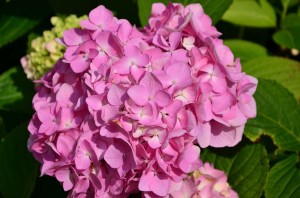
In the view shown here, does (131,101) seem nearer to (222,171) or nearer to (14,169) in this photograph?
(222,171)

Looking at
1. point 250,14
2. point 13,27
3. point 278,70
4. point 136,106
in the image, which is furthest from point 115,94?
point 13,27

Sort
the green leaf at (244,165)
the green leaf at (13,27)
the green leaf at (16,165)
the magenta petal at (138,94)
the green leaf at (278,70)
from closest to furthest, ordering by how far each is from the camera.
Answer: the magenta petal at (138,94) → the green leaf at (244,165) → the green leaf at (16,165) → the green leaf at (278,70) → the green leaf at (13,27)

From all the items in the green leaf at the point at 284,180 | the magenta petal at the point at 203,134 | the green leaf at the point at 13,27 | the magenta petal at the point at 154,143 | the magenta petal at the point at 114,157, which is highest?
the magenta petal at the point at 154,143

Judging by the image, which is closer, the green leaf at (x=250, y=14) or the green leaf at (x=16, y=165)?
the green leaf at (x=16, y=165)

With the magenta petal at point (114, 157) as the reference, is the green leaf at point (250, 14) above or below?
below

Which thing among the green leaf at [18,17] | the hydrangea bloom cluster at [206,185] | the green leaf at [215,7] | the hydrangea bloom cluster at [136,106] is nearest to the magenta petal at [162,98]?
the hydrangea bloom cluster at [136,106]

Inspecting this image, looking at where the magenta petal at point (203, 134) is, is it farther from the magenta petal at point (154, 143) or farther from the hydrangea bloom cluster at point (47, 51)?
the hydrangea bloom cluster at point (47, 51)

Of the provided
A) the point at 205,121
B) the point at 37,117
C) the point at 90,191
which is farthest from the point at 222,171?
the point at 37,117
